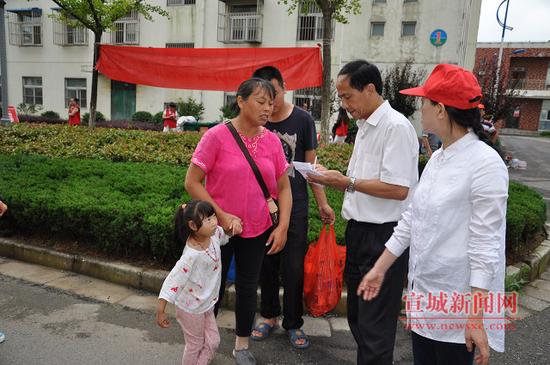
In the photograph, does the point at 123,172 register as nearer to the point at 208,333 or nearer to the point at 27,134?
the point at 208,333

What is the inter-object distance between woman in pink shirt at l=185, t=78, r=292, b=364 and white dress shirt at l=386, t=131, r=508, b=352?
95 cm

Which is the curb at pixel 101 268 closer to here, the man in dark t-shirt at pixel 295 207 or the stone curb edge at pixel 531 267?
the man in dark t-shirt at pixel 295 207

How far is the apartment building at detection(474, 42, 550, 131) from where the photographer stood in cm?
3588

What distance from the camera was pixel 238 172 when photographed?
2400 mm

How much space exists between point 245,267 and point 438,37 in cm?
1809

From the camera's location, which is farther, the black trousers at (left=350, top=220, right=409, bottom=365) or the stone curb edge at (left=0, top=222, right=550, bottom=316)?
the stone curb edge at (left=0, top=222, right=550, bottom=316)

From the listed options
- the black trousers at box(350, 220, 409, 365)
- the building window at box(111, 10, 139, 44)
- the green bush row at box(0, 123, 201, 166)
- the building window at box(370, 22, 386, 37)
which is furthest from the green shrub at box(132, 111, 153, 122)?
the black trousers at box(350, 220, 409, 365)

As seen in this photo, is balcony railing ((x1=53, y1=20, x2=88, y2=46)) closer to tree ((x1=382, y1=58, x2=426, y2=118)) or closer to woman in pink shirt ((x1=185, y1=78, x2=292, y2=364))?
tree ((x1=382, y1=58, x2=426, y2=118))

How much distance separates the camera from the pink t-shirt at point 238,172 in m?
2.40

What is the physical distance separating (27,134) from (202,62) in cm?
452

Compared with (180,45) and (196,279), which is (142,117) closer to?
(180,45)

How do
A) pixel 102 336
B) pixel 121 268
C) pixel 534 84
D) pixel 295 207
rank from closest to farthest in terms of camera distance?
pixel 295 207 < pixel 102 336 < pixel 121 268 < pixel 534 84

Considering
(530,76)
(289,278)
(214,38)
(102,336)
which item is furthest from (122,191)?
(530,76)

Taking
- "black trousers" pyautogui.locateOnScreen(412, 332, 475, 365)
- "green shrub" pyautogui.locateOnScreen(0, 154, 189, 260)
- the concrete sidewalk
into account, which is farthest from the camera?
"green shrub" pyautogui.locateOnScreen(0, 154, 189, 260)
